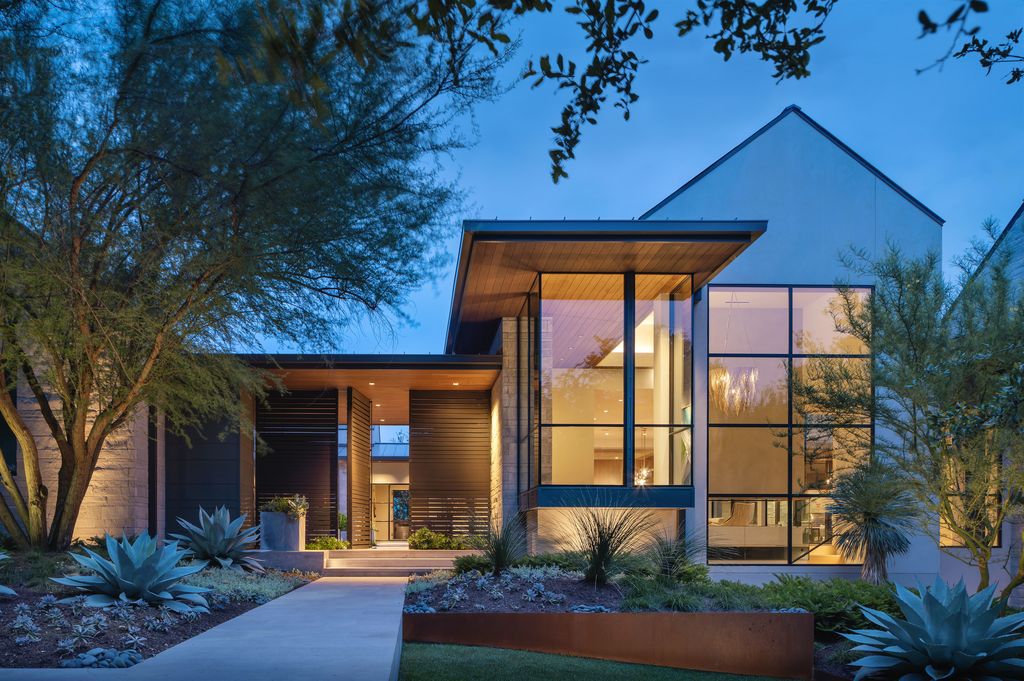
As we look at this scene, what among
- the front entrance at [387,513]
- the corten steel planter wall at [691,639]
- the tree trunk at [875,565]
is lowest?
the front entrance at [387,513]

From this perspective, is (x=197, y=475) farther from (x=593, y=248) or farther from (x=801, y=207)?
(x=801, y=207)

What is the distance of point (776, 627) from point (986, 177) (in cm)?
11599

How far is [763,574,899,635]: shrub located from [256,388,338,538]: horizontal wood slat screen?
1209cm

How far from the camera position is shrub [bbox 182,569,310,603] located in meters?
10.6

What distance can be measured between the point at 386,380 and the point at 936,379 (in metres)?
10.8

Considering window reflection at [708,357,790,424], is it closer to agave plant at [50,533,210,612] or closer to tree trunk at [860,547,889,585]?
tree trunk at [860,547,889,585]

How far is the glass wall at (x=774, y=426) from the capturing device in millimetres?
15633

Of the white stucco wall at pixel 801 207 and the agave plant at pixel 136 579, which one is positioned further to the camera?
the white stucco wall at pixel 801 207

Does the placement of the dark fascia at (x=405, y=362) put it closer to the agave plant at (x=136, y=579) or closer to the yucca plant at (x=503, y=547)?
the yucca plant at (x=503, y=547)

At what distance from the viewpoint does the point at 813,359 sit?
15906 mm

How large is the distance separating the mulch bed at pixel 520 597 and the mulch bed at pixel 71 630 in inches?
93.4

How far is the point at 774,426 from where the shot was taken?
52.9ft

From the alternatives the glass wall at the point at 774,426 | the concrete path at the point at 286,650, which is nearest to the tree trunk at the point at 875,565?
the glass wall at the point at 774,426

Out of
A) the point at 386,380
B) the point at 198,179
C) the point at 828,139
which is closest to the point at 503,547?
the point at 198,179
